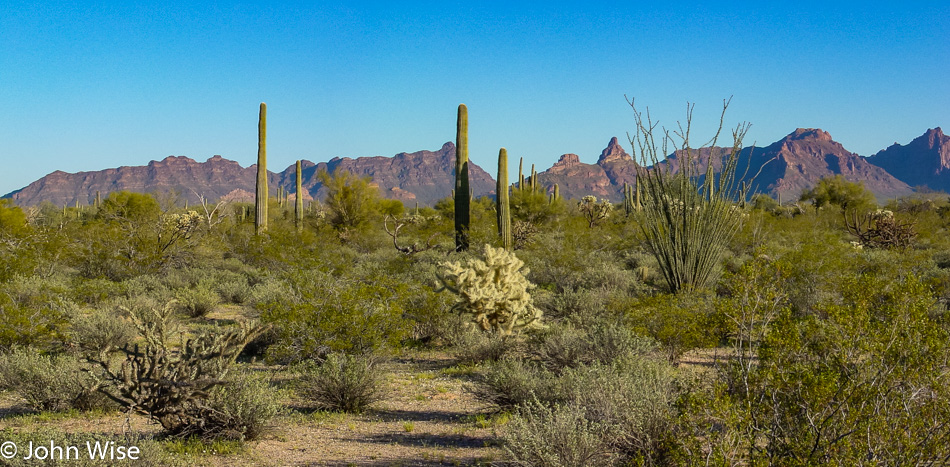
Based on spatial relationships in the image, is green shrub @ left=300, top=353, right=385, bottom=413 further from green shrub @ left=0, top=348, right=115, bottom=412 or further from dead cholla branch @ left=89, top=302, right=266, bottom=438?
green shrub @ left=0, top=348, right=115, bottom=412

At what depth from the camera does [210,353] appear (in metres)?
5.45

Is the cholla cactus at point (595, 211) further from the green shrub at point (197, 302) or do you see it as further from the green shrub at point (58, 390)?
the green shrub at point (58, 390)

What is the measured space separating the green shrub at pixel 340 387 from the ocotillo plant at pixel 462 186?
9829 millimetres

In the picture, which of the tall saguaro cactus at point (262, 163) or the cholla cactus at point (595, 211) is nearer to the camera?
the tall saguaro cactus at point (262, 163)

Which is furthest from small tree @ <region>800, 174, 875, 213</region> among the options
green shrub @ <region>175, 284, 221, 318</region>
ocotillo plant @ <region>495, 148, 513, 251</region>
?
green shrub @ <region>175, 284, 221, 318</region>

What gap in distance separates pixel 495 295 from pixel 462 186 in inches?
358

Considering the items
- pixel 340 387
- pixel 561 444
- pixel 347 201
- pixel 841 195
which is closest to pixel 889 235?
pixel 841 195

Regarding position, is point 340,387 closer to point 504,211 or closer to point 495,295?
point 495,295

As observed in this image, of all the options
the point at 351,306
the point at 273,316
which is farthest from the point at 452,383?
the point at 273,316

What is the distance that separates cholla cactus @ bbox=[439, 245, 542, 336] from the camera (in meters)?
9.11

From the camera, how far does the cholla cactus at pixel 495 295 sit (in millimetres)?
9109

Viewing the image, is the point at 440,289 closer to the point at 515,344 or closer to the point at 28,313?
the point at 515,344

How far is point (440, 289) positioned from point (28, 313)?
5.59 m

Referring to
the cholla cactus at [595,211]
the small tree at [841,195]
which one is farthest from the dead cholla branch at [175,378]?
the small tree at [841,195]
